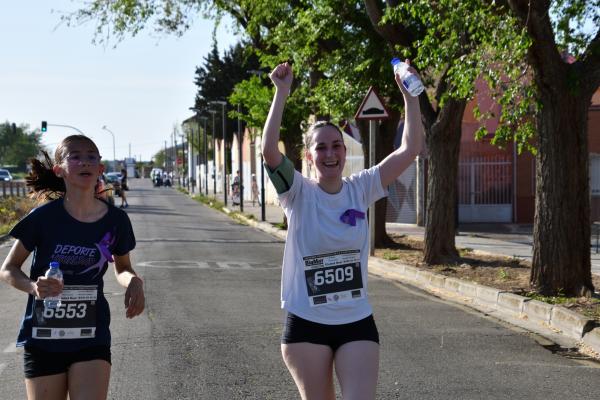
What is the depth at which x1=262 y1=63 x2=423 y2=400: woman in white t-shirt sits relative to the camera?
150 inches

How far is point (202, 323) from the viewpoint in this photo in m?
8.95

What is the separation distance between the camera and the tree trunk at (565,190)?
1011 centimetres

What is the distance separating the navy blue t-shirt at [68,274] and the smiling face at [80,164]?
0.14m

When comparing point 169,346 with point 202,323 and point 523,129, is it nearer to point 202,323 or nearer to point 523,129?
point 202,323

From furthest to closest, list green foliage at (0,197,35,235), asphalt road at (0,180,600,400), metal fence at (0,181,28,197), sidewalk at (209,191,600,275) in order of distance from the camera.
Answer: metal fence at (0,181,28,197), green foliage at (0,197,35,235), sidewalk at (209,191,600,275), asphalt road at (0,180,600,400)

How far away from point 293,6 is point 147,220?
13498 mm

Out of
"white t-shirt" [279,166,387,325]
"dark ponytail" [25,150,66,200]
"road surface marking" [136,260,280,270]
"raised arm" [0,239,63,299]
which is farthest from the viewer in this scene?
"road surface marking" [136,260,280,270]

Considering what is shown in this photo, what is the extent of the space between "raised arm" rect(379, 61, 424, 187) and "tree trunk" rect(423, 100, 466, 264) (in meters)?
10.3

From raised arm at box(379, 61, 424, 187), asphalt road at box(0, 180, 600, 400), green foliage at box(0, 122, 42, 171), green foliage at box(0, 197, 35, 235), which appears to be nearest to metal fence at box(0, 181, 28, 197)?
green foliage at box(0, 197, 35, 235)

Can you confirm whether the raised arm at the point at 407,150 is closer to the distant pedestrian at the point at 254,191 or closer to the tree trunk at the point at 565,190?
the tree trunk at the point at 565,190

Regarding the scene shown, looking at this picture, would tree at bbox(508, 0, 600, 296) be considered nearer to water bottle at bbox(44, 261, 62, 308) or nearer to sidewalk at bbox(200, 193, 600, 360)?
sidewalk at bbox(200, 193, 600, 360)

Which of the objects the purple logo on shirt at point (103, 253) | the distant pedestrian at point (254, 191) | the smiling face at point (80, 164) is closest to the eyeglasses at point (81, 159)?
the smiling face at point (80, 164)

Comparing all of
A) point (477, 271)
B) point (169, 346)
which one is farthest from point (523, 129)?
point (169, 346)

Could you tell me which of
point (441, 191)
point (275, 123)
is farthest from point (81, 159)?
point (441, 191)
